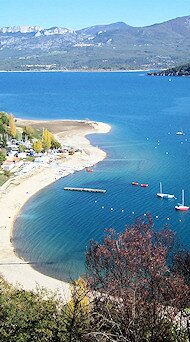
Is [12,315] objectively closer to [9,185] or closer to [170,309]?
[170,309]

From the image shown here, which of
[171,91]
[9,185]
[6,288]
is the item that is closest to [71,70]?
[171,91]

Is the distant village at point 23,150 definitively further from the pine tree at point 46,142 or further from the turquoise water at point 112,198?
the turquoise water at point 112,198

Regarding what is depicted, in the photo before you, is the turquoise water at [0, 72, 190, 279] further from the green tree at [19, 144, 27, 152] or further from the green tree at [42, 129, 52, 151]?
the green tree at [19, 144, 27, 152]

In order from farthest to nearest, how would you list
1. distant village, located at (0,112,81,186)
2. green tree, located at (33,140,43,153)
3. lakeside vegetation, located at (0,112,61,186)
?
green tree, located at (33,140,43,153) → lakeside vegetation, located at (0,112,61,186) → distant village, located at (0,112,81,186)

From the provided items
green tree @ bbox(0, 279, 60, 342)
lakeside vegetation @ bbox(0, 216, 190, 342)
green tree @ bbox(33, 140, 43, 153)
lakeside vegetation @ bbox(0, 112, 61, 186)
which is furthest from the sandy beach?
lakeside vegetation @ bbox(0, 216, 190, 342)

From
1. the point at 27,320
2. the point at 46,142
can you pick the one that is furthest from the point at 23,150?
the point at 27,320

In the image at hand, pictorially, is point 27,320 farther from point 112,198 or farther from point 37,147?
point 37,147
